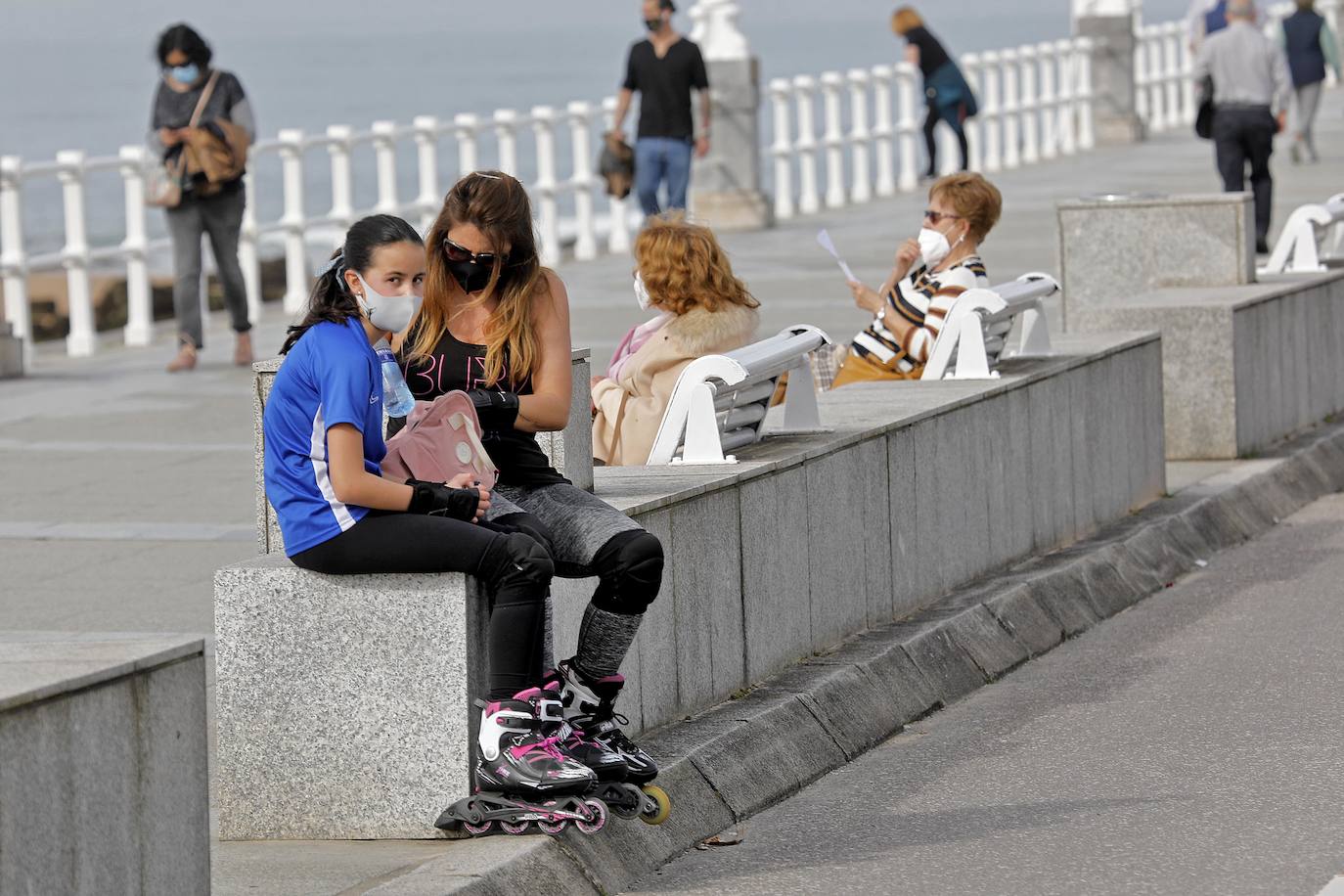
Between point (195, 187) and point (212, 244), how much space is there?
19.8 inches

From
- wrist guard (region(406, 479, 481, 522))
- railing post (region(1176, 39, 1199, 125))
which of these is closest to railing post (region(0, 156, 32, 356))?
wrist guard (region(406, 479, 481, 522))

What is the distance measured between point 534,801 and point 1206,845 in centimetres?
155

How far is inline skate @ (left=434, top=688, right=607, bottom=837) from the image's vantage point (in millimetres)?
5758

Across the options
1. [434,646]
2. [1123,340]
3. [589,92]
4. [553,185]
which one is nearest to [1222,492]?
[1123,340]

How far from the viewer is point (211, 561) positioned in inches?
387

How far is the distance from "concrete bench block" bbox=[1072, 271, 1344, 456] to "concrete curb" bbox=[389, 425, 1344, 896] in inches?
24.0

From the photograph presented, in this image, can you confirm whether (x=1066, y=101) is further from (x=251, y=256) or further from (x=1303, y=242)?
(x=1303, y=242)

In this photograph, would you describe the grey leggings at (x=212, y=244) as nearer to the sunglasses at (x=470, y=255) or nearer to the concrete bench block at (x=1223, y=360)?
the concrete bench block at (x=1223, y=360)

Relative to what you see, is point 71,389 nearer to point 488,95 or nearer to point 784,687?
point 784,687

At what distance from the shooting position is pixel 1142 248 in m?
13.4

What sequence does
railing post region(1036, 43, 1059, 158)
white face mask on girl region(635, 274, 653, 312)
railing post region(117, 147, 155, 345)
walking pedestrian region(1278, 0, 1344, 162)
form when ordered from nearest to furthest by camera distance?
1. white face mask on girl region(635, 274, 653, 312)
2. railing post region(117, 147, 155, 345)
3. walking pedestrian region(1278, 0, 1344, 162)
4. railing post region(1036, 43, 1059, 158)

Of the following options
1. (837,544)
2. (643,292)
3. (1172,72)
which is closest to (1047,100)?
(1172,72)

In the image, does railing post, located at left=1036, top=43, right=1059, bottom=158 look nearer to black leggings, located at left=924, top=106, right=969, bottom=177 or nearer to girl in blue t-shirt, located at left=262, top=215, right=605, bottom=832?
black leggings, located at left=924, top=106, right=969, bottom=177

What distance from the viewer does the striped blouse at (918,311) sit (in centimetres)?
1037
